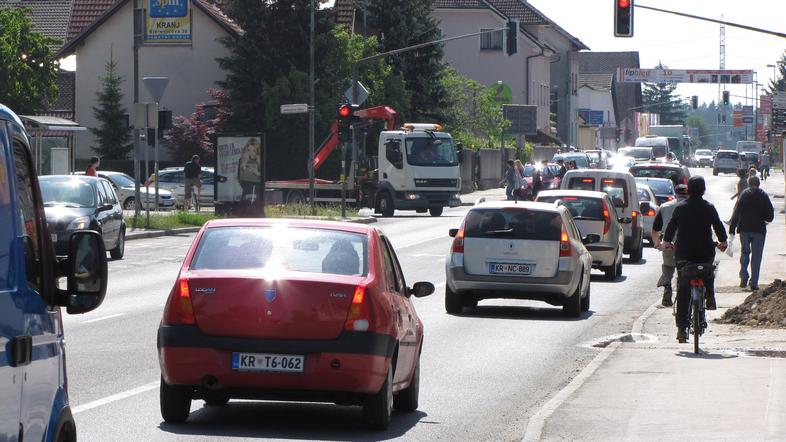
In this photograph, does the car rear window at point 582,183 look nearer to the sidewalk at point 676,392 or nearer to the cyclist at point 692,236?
the sidewalk at point 676,392

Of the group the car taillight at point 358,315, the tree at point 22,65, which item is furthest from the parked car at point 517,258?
the tree at point 22,65

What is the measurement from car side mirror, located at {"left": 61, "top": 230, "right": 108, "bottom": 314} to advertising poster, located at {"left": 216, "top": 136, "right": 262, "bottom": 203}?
35928 mm

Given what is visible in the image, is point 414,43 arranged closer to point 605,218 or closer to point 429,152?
point 429,152

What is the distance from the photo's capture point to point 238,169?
137 feet

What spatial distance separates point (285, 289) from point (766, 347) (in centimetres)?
741

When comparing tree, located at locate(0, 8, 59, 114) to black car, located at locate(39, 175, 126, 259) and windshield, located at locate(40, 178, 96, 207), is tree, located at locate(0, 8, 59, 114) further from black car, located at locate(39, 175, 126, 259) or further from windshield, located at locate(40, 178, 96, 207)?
windshield, located at locate(40, 178, 96, 207)

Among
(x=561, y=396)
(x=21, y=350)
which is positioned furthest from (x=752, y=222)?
(x=21, y=350)

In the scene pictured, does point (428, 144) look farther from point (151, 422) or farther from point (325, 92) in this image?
point (151, 422)

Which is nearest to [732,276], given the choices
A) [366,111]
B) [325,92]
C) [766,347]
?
[766,347]

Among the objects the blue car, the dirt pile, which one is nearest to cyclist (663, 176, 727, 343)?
the dirt pile

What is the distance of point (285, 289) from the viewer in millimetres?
9844

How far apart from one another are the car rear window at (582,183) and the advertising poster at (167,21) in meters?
15.1

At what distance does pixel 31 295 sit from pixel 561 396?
22.9ft

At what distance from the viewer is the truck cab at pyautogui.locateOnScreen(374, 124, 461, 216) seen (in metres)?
49.2
